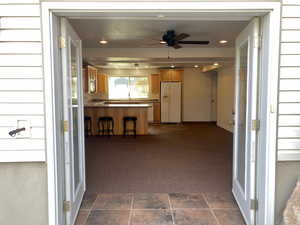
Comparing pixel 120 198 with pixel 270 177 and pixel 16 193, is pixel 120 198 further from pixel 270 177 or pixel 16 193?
pixel 270 177

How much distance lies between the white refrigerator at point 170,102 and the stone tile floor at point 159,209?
7431 millimetres

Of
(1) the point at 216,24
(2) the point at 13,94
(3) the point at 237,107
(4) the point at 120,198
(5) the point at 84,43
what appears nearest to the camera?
(2) the point at 13,94

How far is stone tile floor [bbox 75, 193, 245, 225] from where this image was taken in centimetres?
249

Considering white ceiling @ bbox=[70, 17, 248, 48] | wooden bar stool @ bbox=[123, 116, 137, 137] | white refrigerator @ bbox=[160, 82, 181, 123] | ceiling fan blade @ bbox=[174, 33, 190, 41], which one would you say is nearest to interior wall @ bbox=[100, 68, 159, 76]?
white refrigerator @ bbox=[160, 82, 181, 123]

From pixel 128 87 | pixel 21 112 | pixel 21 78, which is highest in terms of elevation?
pixel 128 87

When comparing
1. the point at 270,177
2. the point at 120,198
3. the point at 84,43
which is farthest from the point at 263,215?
the point at 84,43

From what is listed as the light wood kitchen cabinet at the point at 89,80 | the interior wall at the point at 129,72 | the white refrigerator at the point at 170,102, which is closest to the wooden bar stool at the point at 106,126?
the light wood kitchen cabinet at the point at 89,80

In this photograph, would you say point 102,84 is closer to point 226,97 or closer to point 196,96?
point 196,96

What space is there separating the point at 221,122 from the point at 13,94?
8171mm

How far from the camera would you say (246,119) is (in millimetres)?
2465

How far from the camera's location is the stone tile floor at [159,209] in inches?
97.9

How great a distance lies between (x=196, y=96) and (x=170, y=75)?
1.54 m

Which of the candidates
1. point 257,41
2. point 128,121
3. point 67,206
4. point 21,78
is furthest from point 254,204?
point 128,121

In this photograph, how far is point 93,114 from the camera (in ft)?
24.8
